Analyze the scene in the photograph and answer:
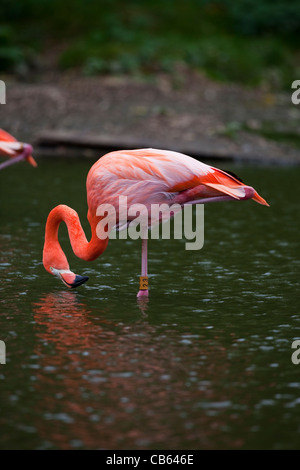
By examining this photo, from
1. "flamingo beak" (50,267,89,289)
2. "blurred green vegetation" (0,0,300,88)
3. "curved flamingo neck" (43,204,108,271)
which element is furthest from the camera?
"blurred green vegetation" (0,0,300,88)

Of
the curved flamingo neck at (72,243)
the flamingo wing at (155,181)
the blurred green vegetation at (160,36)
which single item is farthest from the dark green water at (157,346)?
the blurred green vegetation at (160,36)

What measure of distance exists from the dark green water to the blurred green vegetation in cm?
1282

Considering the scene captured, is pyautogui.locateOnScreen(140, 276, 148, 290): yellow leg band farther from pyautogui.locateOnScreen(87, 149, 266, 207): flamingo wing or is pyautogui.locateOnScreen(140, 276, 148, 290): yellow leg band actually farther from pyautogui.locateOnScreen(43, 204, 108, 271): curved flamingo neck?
pyautogui.locateOnScreen(87, 149, 266, 207): flamingo wing

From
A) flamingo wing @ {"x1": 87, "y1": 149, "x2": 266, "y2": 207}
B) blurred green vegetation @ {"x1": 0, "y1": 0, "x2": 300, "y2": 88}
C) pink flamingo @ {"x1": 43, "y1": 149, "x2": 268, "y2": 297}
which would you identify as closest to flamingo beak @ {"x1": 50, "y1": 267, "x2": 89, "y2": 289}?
pink flamingo @ {"x1": 43, "y1": 149, "x2": 268, "y2": 297}

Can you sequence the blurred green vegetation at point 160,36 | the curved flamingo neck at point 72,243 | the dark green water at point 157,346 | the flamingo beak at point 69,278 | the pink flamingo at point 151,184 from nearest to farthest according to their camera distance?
the dark green water at point 157,346 → the pink flamingo at point 151,184 → the curved flamingo neck at point 72,243 → the flamingo beak at point 69,278 → the blurred green vegetation at point 160,36

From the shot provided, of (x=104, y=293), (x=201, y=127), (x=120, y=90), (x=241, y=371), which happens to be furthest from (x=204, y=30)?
(x=241, y=371)

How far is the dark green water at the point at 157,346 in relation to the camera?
4973mm

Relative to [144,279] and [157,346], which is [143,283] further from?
[157,346]

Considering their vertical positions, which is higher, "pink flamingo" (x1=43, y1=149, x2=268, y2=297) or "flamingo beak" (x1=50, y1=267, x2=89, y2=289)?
"pink flamingo" (x1=43, y1=149, x2=268, y2=297)

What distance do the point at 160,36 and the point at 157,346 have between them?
1961 centimetres

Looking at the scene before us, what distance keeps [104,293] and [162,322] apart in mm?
1144

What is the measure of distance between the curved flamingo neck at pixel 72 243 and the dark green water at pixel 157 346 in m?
0.37

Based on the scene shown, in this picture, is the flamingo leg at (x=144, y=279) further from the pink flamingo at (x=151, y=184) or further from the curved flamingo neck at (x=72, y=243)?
the curved flamingo neck at (x=72, y=243)

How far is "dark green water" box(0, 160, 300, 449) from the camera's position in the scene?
4.97 metres
